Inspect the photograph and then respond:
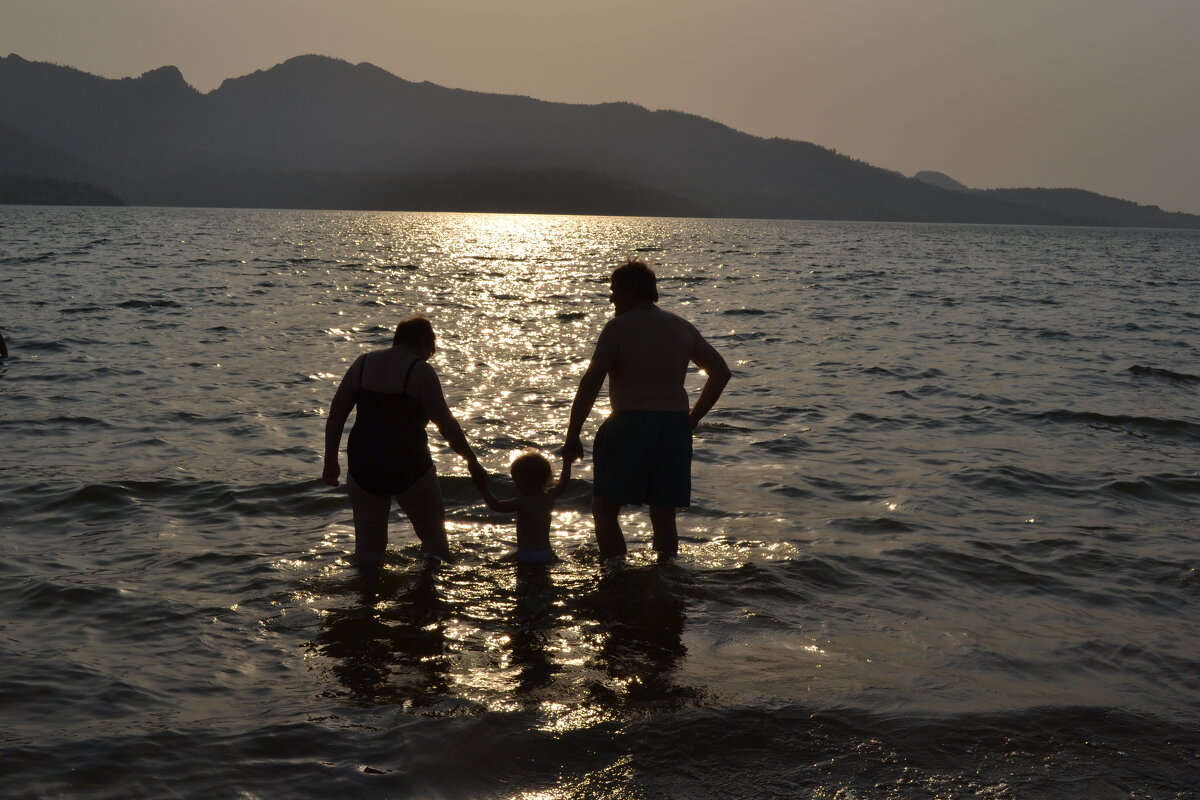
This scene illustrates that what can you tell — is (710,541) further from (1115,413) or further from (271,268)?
(271,268)

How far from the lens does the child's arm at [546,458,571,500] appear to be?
7.17 meters

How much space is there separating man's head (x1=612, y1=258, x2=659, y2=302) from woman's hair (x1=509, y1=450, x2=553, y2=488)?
143 cm

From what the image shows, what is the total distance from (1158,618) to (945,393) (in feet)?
32.8

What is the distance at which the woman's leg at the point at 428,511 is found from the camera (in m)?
7.11

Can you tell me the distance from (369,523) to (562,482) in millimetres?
1458

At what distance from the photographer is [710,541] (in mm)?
8625

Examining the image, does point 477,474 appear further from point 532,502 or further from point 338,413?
point 338,413

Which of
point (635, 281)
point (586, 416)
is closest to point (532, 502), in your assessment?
point (586, 416)

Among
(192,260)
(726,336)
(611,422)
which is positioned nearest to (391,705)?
(611,422)

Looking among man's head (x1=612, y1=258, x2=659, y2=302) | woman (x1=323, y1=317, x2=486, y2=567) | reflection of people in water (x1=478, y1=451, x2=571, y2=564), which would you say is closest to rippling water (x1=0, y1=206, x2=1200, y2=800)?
reflection of people in water (x1=478, y1=451, x2=571, y2=564)

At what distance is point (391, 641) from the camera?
20.2ft

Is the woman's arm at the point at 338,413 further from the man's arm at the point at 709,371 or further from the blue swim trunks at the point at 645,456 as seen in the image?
the man's arm at the point at 709,371

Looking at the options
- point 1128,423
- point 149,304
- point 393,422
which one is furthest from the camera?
point 149,304

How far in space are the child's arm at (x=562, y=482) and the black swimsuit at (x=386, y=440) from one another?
104cm
